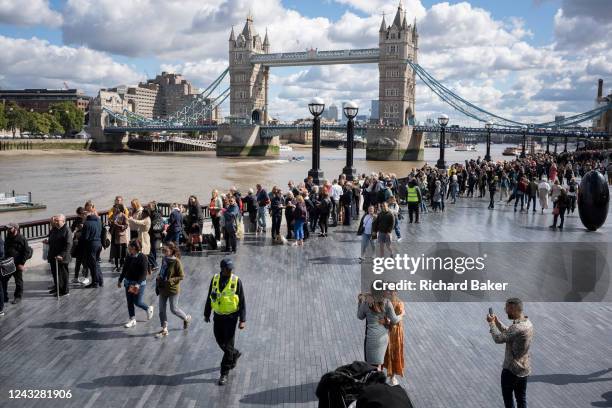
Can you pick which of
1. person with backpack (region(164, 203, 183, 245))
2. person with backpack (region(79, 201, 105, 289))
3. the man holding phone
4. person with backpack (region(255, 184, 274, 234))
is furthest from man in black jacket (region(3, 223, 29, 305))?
the man holding phone

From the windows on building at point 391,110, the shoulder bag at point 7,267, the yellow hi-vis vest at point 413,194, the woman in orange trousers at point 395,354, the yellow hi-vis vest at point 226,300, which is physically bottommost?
the woman in orange trousers at point 395,354

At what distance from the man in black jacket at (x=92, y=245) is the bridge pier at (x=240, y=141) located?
87588 millimetres

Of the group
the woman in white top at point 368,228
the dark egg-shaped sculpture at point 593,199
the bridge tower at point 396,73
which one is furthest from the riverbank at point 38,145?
the dark egg-shaped sculpture at point 593,199

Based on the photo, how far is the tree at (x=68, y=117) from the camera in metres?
111

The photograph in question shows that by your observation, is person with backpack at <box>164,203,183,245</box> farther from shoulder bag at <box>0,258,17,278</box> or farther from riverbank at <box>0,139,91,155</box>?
riverbank at <box>0,139,91,155</box>

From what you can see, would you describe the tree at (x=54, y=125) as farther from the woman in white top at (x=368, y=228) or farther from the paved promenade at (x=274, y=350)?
the woman in white top at (x=368, y=228)

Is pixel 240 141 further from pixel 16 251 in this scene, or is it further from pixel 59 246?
pixel 16 251

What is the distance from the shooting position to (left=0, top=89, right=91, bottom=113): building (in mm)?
162500

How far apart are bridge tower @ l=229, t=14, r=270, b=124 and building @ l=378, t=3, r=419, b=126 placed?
2673 centimetres

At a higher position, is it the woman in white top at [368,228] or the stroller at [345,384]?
the stroller at [345,384]

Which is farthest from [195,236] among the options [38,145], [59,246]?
[38,145]

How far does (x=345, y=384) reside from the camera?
10.4 feet

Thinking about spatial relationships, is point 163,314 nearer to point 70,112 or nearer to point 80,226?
point 80,226

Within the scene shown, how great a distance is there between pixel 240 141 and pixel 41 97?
96878 mm
